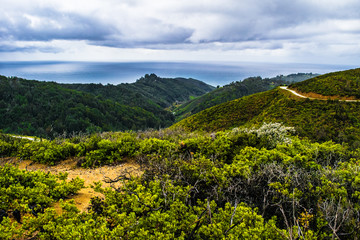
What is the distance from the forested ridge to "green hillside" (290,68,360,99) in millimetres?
35235

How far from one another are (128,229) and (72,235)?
0.89m

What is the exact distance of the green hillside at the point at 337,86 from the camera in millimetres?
35500

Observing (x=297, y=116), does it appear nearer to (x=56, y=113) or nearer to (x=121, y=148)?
(x=121, y=148)

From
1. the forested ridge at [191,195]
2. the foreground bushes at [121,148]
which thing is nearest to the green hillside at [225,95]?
the foreground bushes at [121,148]

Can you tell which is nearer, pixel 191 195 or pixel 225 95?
A: pixel 191 195

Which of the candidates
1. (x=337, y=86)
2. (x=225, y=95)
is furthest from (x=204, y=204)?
(x=225, y=95)

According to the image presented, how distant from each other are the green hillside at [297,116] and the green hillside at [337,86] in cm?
354

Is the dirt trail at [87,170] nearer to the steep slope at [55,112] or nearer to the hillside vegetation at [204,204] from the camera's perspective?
the hillside vegetation at [204,204]

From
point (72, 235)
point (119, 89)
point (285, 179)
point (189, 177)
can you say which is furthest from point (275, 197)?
point (119, 89)

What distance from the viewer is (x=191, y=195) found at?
5.21 meters

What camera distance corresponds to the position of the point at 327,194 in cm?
450

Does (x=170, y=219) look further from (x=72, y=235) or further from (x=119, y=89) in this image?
(x=119, y=89)

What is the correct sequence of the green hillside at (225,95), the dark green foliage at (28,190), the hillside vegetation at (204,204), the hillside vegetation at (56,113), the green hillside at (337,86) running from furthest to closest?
the green hillside at (225,95)
the hillside vegetation at (56,113)
the green hillside at (337,86)
the dark green foliage at (28,190)
the hillside vegetation at (204,204)

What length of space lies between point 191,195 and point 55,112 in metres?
108
